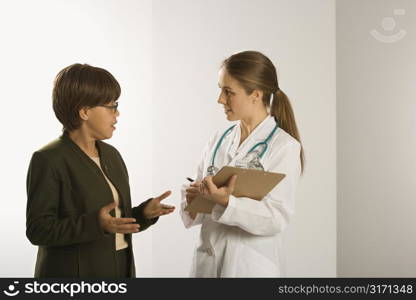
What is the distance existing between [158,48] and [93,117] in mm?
1906

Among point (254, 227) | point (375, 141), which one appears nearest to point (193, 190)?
point (254, 227)

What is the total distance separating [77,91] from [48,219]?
46 cm

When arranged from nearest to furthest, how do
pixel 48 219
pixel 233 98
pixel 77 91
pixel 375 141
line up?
pixel 48 219 < pixel 77 91 < pixel 233 98 < pixel 375 141

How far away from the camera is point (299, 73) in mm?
3727

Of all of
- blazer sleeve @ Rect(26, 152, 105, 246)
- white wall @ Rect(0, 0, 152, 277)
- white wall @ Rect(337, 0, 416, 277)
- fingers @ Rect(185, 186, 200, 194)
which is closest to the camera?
blazer sleeve @ Rect(26, 152, 105, 246)

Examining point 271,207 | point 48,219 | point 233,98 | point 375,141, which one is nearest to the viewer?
point 48,219

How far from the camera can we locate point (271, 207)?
2080 millimetres

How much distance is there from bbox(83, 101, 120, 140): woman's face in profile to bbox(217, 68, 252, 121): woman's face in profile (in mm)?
457

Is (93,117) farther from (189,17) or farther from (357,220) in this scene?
(357,220)

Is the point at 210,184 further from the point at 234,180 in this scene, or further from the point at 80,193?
the point at 80,193

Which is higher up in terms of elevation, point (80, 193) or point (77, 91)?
point (77, 91)

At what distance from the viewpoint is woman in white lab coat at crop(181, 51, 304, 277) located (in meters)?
→ 2.05

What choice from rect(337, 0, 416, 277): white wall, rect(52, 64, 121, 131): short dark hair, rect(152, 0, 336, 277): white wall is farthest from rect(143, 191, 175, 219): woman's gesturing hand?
rect(337, 0, 416, 277): white wall

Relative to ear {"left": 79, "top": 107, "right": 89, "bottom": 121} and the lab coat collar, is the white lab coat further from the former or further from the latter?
ear {"left": 79, "top": 107, "right": 89, "bottom": 121}
